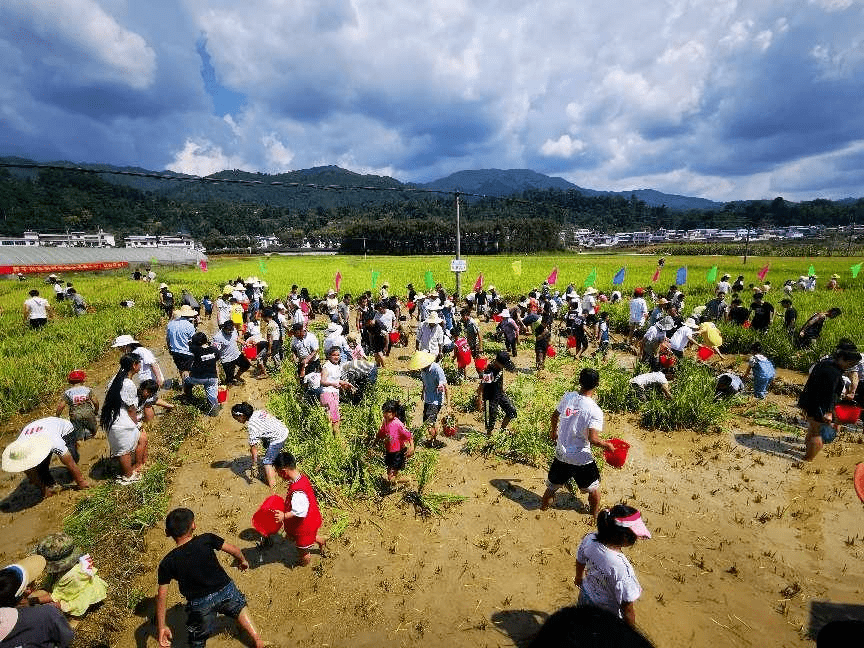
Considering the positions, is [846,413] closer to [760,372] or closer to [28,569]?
[760,372]

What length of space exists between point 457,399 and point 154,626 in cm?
625

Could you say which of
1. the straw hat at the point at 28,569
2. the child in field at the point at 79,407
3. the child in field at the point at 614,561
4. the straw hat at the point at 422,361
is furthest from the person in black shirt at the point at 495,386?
the child in field at the point at 79,407

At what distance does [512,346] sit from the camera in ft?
38.9

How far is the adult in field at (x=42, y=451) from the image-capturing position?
5230mm

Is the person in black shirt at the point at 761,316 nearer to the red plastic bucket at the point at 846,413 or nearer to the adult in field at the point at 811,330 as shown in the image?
the adult in field at the point at 811,330

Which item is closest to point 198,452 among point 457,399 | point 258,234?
point 457,399

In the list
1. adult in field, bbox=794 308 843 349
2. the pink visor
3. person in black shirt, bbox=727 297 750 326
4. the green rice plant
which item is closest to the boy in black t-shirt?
the pink visor

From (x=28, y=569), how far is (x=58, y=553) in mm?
599

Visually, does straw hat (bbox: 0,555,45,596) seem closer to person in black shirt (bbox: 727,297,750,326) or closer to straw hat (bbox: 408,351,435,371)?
straw hat (bbox: 408,351,435,371)

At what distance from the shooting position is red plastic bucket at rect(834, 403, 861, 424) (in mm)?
6434

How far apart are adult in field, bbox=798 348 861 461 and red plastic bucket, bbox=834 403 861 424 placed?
273 millimetres

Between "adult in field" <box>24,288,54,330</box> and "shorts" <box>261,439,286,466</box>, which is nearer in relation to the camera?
"shorts" <box>261,439,286,466</box>

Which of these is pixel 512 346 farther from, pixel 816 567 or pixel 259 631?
pixel 259 631

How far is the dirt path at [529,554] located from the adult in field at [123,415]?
2.90ft
